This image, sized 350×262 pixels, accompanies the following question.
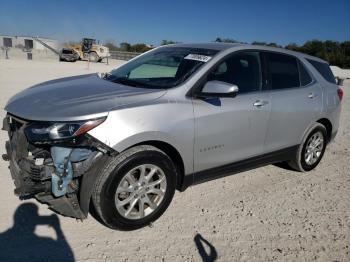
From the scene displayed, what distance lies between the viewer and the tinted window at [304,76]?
4.80 metres

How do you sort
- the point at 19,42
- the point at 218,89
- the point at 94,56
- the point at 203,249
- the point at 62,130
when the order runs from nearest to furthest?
the point at 62,130, the point at 203,249, the point at 218,89, the point at 94,56, the point at 19,42

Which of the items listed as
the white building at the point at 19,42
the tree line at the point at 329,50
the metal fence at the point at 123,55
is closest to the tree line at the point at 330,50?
the tree line at the point at 329,50

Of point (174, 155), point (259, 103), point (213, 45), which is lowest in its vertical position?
point (174, 155)

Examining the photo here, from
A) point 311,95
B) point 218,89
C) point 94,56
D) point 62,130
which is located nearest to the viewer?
point 62,130

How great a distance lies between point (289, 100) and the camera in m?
4.45

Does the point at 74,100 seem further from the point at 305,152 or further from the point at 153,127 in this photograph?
the point at 305,152

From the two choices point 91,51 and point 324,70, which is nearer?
point 324,70

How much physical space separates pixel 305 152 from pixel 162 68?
2.39 meters

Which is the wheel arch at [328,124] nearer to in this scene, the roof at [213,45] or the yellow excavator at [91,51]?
the roof at [213,45]

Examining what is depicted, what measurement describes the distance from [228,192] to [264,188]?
1.78ft

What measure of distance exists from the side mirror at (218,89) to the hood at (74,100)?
1.38ft

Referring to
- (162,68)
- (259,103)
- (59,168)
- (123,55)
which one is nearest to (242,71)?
(259,103)

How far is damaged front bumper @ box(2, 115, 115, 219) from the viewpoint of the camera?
2918mm

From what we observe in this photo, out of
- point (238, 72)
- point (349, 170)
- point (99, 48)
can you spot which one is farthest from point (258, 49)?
point (99, 48)
